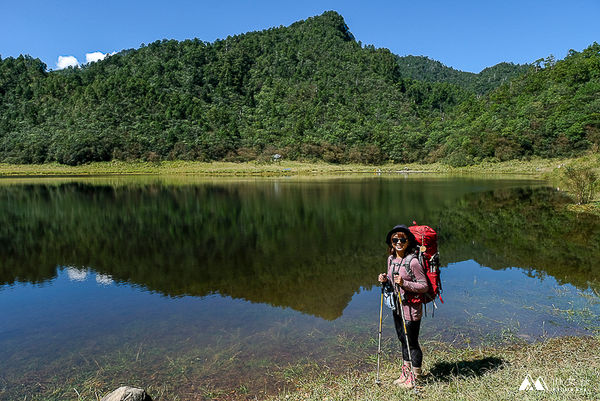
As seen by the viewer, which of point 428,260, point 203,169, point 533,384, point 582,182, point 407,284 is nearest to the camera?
point 533,384

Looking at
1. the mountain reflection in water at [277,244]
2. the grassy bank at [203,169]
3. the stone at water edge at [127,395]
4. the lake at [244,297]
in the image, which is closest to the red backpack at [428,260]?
the lake at [244,297]

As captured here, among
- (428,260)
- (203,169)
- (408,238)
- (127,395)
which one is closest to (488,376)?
(428,260)

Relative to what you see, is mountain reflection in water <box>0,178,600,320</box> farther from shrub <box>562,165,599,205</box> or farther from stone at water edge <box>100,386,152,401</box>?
stone at water edge <box>100,386,152,401</box>

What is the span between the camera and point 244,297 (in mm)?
10156

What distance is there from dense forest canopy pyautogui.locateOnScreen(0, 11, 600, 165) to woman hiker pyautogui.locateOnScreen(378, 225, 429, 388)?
302 ft

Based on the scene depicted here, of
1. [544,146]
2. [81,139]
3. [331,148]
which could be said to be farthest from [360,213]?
[81,139]

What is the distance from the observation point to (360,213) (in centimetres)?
2455

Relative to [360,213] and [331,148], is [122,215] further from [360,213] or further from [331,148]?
[331,148]

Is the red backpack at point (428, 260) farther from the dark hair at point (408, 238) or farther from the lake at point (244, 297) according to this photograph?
the lake at point (244, 297)

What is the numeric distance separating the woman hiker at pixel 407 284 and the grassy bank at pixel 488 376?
1.04 ft

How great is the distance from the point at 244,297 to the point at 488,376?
6.27 m

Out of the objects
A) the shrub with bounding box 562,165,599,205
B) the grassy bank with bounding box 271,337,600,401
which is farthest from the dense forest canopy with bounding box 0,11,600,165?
the grassy bank with bounding box 271,337,600,401

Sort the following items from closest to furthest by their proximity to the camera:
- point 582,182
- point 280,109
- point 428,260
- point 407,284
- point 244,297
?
1. point 407,284
2. point 428,260
3. point 244,297
4. point 582,182
5. point 280,109

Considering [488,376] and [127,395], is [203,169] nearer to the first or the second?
[127,395]
